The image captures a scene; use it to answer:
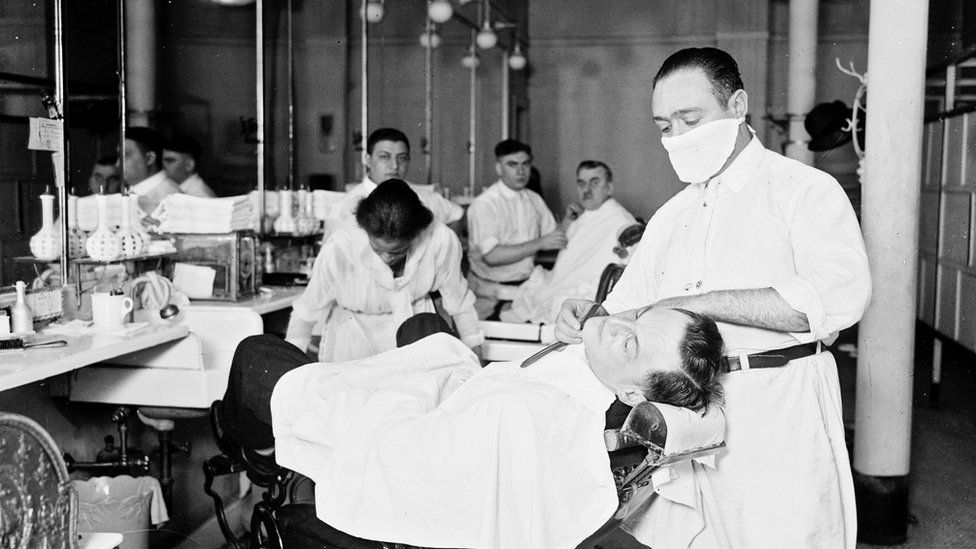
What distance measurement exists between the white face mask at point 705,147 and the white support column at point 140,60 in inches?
89.5

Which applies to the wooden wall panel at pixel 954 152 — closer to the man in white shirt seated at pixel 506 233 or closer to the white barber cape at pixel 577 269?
the white barber cape at pixel 577 269

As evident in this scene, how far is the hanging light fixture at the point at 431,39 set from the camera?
6.83 m

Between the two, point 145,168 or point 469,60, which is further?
point 469,60

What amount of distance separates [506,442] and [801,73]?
638 centimetres

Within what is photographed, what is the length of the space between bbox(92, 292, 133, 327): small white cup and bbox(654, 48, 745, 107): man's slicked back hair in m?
1.87

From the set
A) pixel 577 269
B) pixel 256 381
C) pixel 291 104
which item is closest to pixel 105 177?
pixel 256 381

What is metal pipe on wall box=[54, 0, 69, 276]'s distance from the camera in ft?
10.0

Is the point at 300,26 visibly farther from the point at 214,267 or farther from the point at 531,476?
the point at 531,476

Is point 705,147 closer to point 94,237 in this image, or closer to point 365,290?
point 365,290

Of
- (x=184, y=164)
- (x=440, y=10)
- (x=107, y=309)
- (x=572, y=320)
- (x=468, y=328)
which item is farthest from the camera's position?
(x=440, y=10)

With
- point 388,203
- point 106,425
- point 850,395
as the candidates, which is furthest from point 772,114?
point 106,425

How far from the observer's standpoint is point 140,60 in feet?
11.8

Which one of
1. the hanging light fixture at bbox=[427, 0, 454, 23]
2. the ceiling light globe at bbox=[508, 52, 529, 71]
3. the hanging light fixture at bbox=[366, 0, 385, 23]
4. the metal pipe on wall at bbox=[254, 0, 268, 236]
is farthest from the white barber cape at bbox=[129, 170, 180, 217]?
the ceiling light globe at bbox=[508, 52, 529, 71]

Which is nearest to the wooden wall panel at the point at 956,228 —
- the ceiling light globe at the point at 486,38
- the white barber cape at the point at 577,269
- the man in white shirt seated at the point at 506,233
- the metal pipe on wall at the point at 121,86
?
the white barber cape at the point at 577,269
